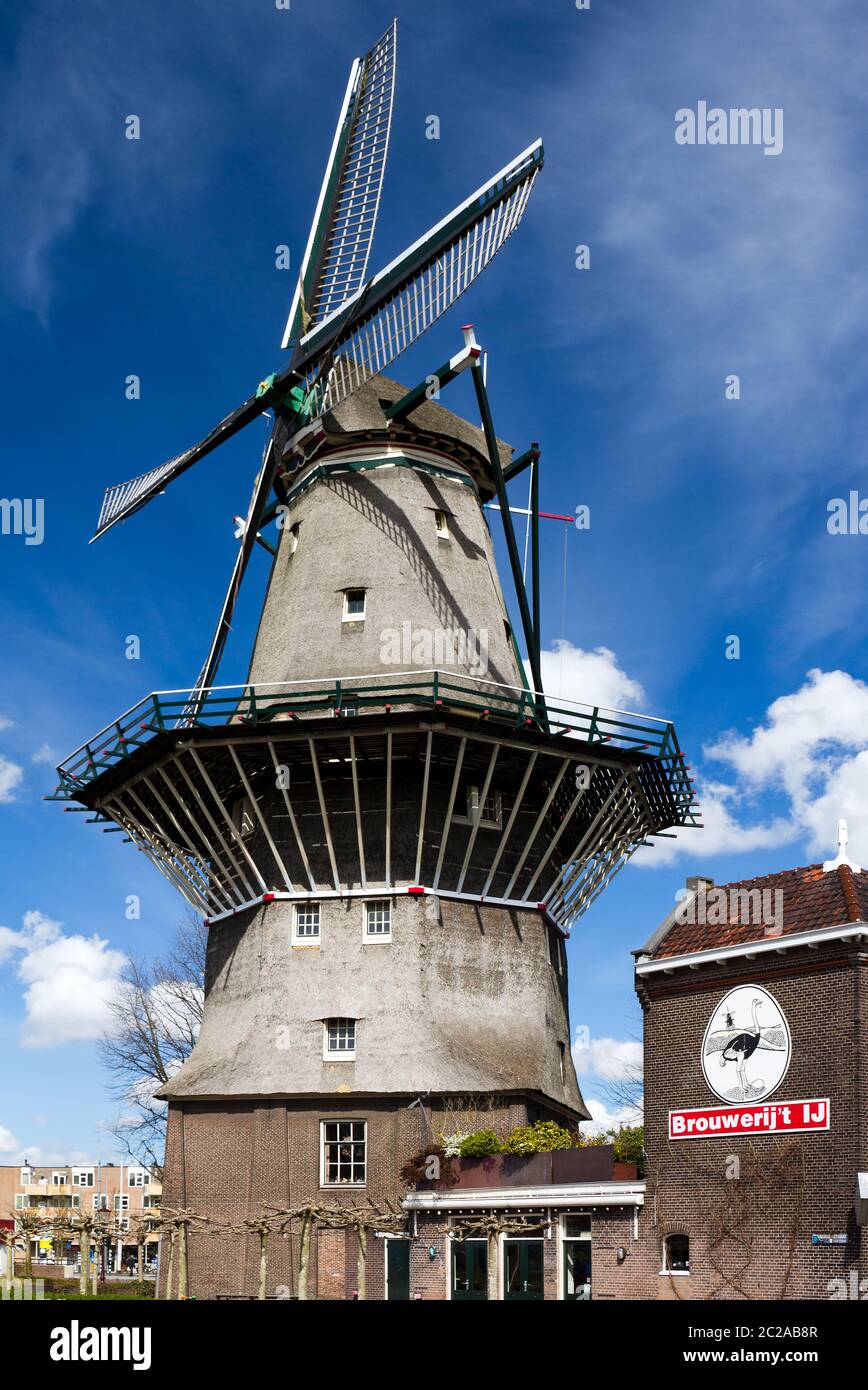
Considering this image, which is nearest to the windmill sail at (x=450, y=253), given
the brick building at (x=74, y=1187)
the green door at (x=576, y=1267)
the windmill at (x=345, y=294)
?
the windmill at (x=345, y=294)

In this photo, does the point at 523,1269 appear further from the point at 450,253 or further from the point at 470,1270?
the point at 450,253

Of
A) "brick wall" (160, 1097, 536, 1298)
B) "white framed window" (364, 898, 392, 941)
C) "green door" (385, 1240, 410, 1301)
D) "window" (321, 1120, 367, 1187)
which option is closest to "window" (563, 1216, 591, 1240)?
"brick wall" (160, 1097, 536, 1298)

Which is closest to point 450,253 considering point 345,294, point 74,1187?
point 345,294

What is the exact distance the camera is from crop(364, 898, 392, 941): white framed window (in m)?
33.7

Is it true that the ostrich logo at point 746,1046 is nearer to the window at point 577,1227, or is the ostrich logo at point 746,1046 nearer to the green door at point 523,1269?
the window at point 577,1227

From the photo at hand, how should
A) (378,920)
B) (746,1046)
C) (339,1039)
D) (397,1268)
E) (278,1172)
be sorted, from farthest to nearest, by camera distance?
(378,920)
(339,1039)
(278,1172)
(397,1268)
(746,1046)

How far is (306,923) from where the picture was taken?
34.3 metres

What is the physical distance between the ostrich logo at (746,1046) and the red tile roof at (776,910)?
1.02m

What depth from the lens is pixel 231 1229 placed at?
30.2m

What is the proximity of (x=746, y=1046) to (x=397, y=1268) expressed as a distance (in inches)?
429

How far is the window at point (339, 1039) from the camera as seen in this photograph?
108 ft

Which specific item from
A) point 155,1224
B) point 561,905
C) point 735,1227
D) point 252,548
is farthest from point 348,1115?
point 252,548

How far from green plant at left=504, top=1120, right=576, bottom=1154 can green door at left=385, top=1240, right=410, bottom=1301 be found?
3.22 m

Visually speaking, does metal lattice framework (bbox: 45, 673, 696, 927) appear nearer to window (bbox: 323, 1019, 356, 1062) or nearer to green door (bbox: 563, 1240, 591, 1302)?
window (bbox: 323, 1019, 356, 1062)
